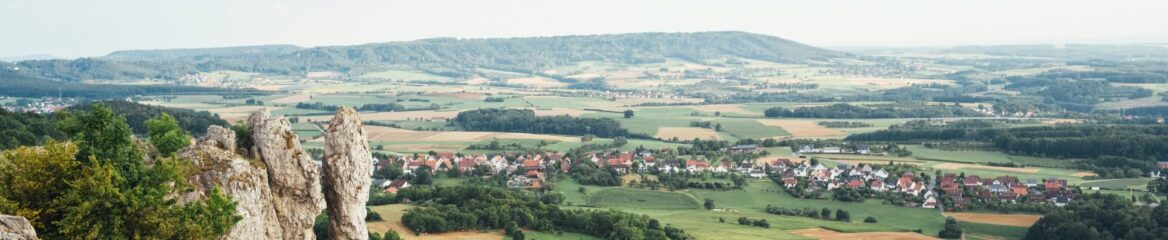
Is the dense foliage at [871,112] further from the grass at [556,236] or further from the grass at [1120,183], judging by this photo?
the grass at [556,236]

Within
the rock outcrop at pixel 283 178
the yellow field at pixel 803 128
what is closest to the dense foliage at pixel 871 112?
the yellow field at pixel 803 128

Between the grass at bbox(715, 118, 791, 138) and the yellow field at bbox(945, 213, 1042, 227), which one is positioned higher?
the grass at bbox(715, 118, 791, 138)

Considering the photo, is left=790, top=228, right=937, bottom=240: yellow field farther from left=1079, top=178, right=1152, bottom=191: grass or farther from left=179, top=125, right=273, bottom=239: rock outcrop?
left=179, top=125, right=273, bottom=239: rock outcrop

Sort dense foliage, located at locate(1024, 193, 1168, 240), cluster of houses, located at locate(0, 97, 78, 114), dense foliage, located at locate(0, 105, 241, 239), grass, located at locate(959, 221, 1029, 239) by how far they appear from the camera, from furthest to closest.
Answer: cluster of houses, located at locate(0, 97, 78, 114)
grass, located at locate(959, 221, 1029, 239)
dense foliage, located at locate(1024, 193, 1168, 240)
dense foliage, located at locate(0, 105, 241, 239)

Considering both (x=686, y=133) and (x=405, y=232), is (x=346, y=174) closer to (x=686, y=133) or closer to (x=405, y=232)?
(x=405, y=232)

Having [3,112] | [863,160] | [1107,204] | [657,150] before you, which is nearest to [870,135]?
[863,160]

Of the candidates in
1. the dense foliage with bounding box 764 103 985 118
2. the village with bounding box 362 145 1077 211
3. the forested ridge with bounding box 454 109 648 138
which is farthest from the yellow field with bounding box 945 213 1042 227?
the dense foliage with bounding box 764 103 985 118

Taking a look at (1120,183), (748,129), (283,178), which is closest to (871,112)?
(748,129)
